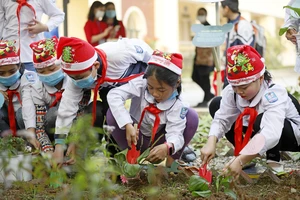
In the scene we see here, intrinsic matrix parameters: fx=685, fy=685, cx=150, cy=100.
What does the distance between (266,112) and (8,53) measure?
1.70 metres

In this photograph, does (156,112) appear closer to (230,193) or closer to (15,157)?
(15,157)

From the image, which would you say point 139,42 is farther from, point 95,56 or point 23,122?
point 23,122

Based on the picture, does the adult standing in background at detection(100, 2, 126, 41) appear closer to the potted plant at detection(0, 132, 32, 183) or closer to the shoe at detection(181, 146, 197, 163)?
the shoe at detection(181, 146, 197, 163)

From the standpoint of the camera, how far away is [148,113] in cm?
390

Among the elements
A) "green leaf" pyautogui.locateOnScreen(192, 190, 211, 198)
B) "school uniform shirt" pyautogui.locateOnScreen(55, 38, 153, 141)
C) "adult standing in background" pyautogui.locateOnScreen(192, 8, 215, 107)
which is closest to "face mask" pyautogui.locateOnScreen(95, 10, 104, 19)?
"adult standing in background" pyautogui.locateOnScreen(192, 8, 215, 107)

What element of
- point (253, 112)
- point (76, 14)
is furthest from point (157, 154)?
point (76, 14)

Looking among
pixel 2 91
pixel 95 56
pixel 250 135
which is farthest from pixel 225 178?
pixel 2 91

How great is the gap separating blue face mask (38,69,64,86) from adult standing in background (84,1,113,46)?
176 inches

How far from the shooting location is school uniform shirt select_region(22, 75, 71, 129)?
13.9 ft

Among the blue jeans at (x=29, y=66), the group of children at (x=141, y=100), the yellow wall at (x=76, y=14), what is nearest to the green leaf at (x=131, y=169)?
the group of children at (x=141, y=100)

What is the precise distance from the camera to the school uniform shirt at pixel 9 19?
490 centimetres

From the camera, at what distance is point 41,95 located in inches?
169

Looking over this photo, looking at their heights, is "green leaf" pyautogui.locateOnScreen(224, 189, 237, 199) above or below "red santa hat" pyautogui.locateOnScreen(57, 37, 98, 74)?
below

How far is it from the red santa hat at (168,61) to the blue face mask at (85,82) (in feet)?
1.23
